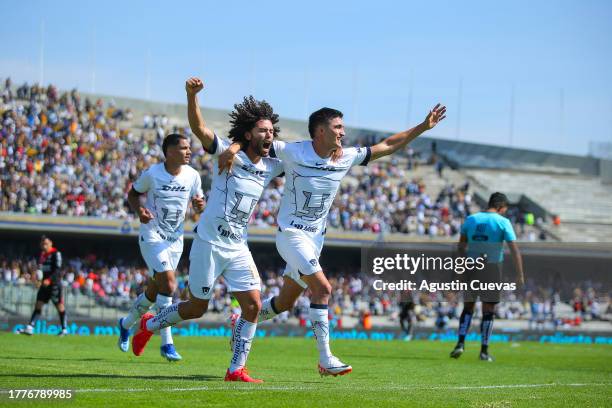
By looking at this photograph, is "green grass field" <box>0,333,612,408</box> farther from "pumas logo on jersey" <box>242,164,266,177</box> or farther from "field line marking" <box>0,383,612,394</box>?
"pumas logo on jersey" <box>242,164,266,177</box>

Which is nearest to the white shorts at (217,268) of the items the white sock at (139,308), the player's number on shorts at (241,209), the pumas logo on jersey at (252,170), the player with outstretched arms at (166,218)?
the player's number on shorts at (241,209)

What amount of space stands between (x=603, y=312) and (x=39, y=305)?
2992 cm

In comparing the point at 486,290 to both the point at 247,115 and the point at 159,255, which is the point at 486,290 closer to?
the point at 159,255

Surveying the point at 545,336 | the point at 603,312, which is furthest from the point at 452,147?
the point at 545,336

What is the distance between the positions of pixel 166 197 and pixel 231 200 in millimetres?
3752

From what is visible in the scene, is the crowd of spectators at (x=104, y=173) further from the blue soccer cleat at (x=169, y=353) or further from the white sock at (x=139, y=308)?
the blue soccer cleat at (x=169, y=353)

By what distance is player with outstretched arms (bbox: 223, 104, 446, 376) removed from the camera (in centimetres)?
1063

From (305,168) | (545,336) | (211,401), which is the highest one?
(305,168)

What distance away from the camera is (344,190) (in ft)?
169

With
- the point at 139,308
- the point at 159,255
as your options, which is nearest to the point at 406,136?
the point at 159,255

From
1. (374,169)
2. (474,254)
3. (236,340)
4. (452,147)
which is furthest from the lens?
(452,147)

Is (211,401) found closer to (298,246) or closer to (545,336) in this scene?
(298,246)

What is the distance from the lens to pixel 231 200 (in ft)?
34.0

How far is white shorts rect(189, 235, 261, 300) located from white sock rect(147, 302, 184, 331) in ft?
2.91
